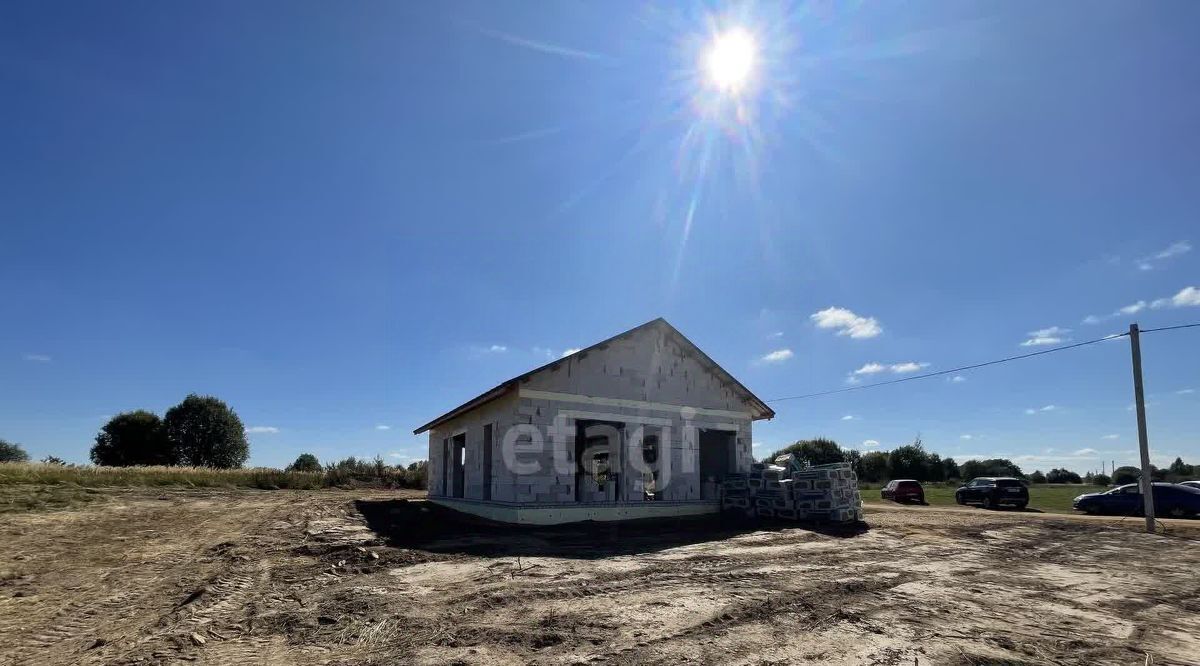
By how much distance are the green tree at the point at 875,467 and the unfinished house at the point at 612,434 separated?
52.6 m

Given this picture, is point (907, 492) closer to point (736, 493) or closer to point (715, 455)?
point (715, 455)

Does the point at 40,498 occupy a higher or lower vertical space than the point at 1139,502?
higher

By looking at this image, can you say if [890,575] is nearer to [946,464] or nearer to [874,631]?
[874,631]

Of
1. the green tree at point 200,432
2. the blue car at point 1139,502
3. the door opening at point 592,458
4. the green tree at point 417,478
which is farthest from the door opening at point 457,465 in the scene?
the green tree at point 200,432

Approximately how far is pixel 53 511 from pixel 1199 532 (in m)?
27.7

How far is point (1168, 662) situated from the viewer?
16.6ft

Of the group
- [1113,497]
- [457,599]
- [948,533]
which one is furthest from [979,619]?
[1113,497]

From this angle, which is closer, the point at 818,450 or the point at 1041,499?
A: the point at 1041,499

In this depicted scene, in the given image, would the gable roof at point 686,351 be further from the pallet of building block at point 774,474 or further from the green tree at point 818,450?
the green tree at point 818,450

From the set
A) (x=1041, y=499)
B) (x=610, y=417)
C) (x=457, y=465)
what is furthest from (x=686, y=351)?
(x=1041, y=499)

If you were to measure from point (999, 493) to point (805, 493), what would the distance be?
1763 centimetres

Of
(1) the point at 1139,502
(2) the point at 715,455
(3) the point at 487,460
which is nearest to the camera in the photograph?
(3) the point at 487,460

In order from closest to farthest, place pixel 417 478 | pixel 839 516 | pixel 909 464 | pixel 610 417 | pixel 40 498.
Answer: pixel 40 498, pixel 839 516, pixel 610 417, pixel 417 478, pixel 909 464

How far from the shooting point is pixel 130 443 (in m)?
49.9
